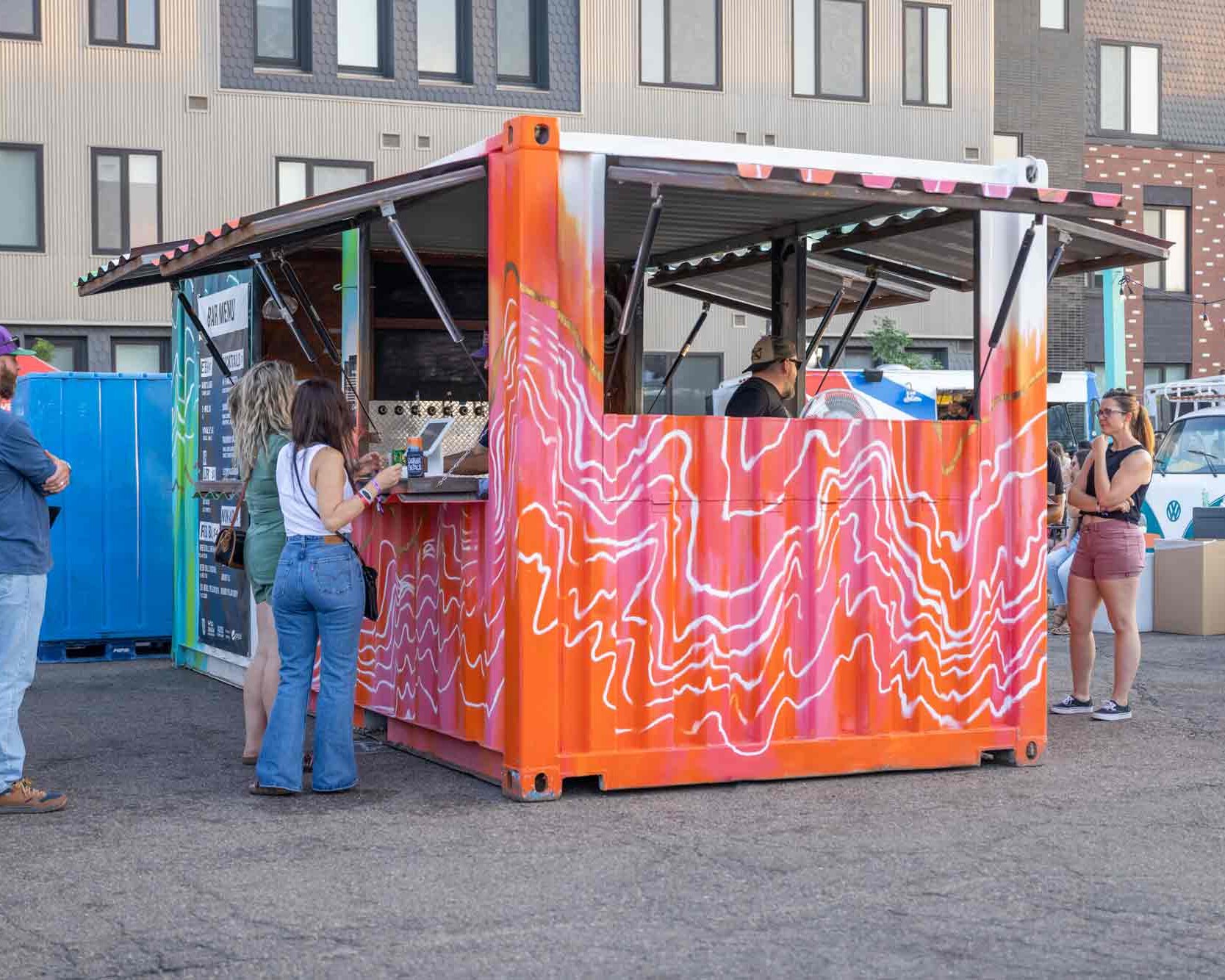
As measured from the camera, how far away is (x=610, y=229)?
1014cm

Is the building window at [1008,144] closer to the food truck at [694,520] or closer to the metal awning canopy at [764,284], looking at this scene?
the metal awning canopy at [764,284]

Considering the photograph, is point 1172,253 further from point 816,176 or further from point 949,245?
point 816,176

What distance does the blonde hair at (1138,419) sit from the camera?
32.0 ft

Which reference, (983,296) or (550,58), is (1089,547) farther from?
(550,58)

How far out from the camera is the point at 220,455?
37.1 ft

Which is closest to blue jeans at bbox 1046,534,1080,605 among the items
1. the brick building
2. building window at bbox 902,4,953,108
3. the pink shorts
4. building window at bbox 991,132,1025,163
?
the pink shorts

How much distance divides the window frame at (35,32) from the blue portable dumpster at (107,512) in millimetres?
12503

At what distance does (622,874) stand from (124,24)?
68.6ft

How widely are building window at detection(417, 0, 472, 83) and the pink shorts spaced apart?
59.4 ft

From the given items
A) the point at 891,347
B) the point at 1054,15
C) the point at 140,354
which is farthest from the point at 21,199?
the point at 1054,15

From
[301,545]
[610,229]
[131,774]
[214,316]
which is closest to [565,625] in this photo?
[301,545]

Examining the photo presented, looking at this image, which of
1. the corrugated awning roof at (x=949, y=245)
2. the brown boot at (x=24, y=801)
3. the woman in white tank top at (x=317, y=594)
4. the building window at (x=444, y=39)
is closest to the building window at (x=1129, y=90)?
the building window at (x=444, y=39)

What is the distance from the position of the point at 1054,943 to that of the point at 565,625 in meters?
2.78

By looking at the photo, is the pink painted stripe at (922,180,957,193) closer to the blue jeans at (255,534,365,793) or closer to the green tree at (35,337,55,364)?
the blue jeans at (255,534,365,793)
